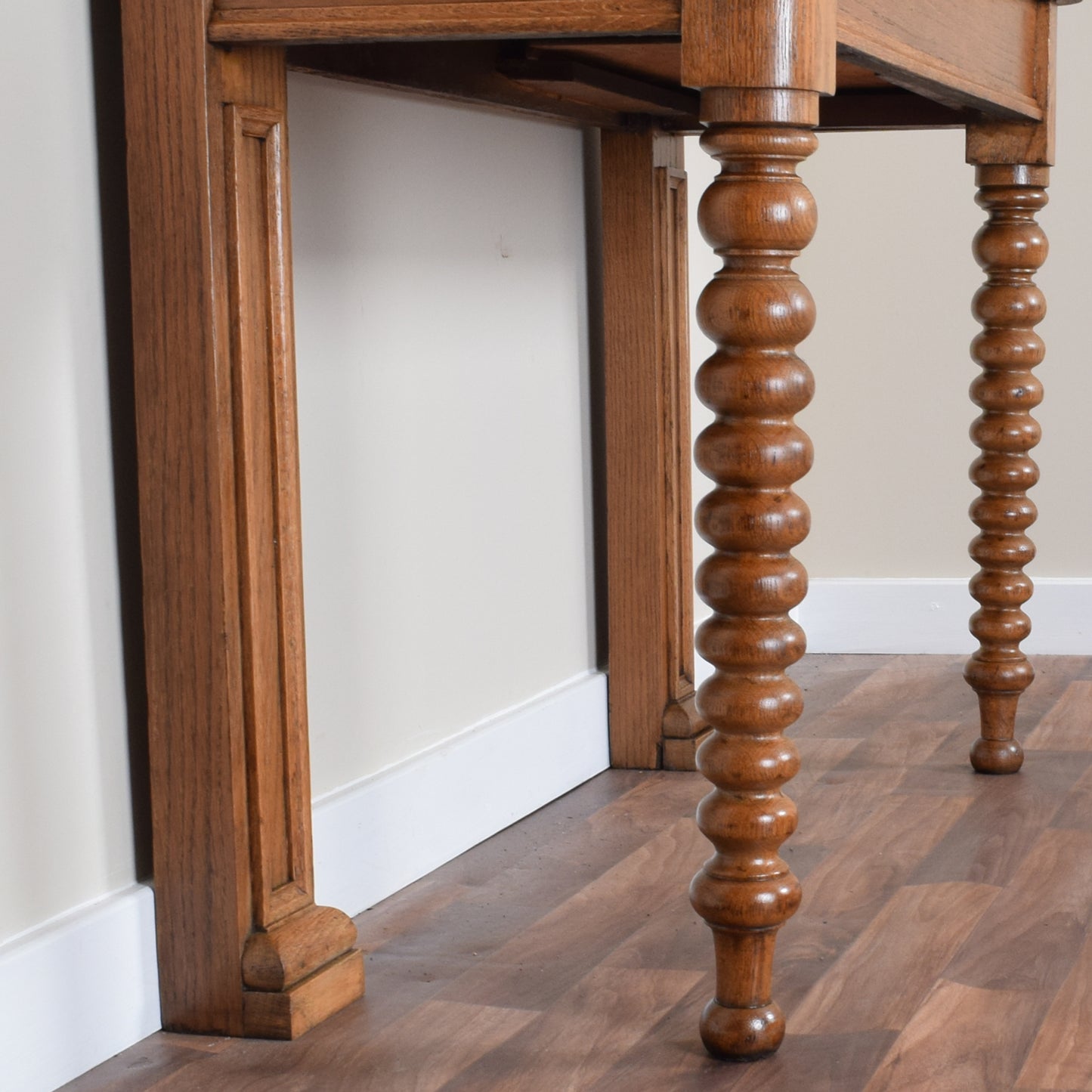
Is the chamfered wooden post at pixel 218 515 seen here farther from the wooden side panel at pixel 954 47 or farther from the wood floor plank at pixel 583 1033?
the wooden side panel at pixel 954 47

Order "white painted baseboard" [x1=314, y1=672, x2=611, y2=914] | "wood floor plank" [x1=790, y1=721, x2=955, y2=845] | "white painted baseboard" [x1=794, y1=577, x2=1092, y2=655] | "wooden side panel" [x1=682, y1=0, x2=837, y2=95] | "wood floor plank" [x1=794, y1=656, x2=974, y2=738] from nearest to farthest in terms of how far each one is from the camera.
A: "wooden side panel" [x1=682, y1=0, x2=837, y2=95], "white painted baseboard" [x1=314, y1=672, x2=611, y2=914], "wood floor plank" [x1=790, y1=721, x2=955, y2=845], "wood floor plank" [x1=794, y1=656, x2=974, y2=738], "white painted baseboard" [x1=794, y1=577, x2=1092, y2=655]

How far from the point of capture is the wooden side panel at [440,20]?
A: 110cm

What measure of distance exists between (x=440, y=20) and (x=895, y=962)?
83 cm

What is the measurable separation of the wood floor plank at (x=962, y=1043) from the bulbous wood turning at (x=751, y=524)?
11 centimetres

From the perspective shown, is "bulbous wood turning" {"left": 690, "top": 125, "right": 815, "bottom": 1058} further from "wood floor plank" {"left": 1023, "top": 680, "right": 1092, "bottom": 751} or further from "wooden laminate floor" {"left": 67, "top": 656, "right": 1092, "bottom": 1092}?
"wood floor plank" {"left": 1023, "top": 680, "right": 1092, "bottom": 751}

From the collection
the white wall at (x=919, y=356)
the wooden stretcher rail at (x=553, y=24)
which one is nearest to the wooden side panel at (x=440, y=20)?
the wooden stretcher rail at (x=553, y=24)

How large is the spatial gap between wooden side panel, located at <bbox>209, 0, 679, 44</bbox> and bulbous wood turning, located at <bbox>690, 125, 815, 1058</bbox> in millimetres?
96

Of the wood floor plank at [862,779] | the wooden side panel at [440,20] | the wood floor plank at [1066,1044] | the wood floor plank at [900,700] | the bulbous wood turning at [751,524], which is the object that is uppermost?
the wooden side panel at [440,20]

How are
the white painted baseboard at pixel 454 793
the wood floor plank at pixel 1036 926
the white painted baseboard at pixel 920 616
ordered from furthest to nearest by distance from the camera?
the white painted baseboard at pixel 920 616 → the white painted baseboard at pixel 454 793 → the wood floor plank at pixel 1036 926

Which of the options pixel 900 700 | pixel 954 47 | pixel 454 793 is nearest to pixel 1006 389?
pixel 954 47

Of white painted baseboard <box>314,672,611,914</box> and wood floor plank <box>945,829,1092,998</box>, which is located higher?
white painted baseboard <box>314,672,611,914</box>

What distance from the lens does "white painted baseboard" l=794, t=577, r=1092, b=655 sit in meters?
2.86

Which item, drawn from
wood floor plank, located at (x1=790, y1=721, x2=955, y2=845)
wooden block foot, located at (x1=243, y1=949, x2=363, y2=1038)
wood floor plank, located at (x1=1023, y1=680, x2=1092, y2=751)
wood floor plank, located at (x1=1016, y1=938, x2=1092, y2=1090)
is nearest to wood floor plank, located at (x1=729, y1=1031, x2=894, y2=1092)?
wood floor plank, located at (x1=1016, y1=938, x2=1092, y2=1090)

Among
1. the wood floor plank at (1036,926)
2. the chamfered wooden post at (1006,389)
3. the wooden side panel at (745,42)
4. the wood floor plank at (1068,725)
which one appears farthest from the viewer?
the wood floor plank at (1068,725)
